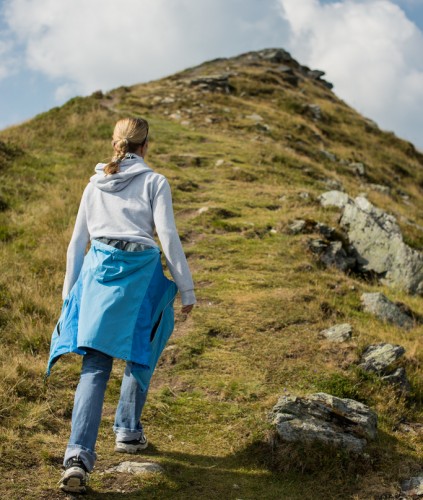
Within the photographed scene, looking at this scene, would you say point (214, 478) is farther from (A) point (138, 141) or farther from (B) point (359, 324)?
(B) point (359, 324)

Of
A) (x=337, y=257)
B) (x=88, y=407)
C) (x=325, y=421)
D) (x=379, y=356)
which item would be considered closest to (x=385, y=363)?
(x=379, y=356)

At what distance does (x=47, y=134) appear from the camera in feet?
61.4

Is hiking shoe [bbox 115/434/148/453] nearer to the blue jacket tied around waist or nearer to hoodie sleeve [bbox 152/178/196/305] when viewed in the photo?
the blue jacket tied around waist

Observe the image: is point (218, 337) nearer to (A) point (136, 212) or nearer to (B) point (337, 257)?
(A) point (136, 212)

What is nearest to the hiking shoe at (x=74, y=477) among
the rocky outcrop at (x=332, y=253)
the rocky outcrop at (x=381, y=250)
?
the rocky outcrop at (x=332, y=253)

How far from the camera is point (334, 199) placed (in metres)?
13.4

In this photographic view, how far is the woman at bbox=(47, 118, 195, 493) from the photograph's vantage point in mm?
3822

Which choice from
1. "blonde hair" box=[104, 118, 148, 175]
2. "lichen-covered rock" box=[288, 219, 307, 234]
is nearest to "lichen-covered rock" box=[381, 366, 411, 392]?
"blonde hair" box=[104, 118, 148, 175]

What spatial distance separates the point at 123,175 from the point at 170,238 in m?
0.57

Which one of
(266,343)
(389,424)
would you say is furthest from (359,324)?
(389,424)

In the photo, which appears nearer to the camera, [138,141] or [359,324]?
[138,141]

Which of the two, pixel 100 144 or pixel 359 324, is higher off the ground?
pixel 100 144

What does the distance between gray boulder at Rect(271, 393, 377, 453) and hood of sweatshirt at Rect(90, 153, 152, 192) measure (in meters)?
2.44

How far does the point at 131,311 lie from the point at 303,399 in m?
2.13
